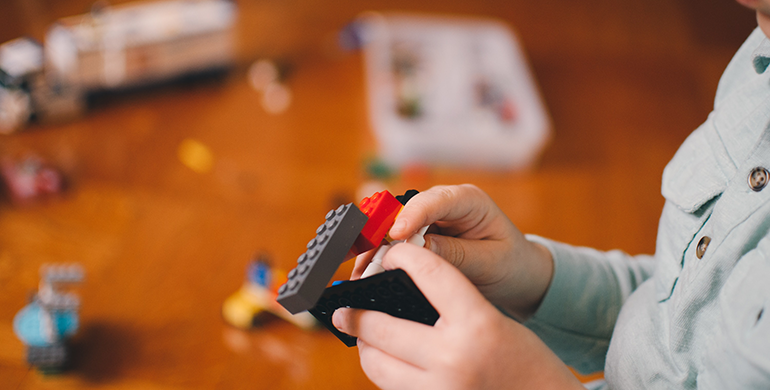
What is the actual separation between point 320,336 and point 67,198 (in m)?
0.49

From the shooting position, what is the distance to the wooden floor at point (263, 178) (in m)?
0.72

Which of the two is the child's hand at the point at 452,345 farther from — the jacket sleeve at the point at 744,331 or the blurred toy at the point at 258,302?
the blurred toy at the point at 258,302

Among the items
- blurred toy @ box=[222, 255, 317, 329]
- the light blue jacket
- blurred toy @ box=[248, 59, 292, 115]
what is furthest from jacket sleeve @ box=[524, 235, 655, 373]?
blurred toy @ box=[248, 59, 292, 115]

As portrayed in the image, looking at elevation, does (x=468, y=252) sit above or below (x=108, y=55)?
below

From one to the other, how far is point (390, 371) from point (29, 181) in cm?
79

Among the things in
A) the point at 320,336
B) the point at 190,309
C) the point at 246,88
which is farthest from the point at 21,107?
the point at 320,336

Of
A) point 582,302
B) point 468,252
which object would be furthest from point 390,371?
point 582,302

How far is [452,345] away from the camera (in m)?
0.31

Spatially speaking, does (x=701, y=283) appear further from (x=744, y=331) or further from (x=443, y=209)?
(x=443, y=209)

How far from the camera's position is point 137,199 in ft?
2.93

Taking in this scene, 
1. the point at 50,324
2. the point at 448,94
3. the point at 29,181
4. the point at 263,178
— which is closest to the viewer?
the point at 50,324

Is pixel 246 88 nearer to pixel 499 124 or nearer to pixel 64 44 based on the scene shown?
pixel 64 44

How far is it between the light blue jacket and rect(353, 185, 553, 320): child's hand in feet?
0.06

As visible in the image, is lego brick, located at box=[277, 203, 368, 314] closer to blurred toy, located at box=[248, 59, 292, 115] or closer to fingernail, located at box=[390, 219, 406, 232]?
fingernail, located at box=[390, 219, 406, 232]
